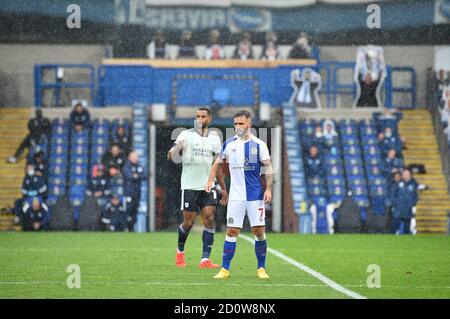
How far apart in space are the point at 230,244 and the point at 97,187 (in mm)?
15755

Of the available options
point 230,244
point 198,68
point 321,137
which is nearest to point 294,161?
point 321,137

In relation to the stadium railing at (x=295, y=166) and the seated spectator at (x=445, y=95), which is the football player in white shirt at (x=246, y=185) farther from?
the seated spectator at (x=445, y=95)

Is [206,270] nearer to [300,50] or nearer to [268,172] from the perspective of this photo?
[268,172]

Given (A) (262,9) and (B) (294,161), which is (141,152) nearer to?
(B) (294,161)

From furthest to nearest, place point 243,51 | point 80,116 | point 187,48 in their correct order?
point 187,48 < point 243,51 < point 80,116

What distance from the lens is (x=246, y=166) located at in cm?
1458

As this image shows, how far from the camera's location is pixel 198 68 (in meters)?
33.7

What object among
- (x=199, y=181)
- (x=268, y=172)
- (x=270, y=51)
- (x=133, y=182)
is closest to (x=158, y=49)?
(x=270, y=51)

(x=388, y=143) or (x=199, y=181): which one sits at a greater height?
(x=388, y=143)

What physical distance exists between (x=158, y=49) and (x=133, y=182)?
624cm

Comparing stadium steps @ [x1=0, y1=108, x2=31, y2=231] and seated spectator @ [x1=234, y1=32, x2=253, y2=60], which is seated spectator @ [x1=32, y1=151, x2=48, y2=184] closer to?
stadium steps @ [x1=0, y1=108, x2=31, y2=231]

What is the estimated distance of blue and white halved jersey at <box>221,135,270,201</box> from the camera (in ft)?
47.7

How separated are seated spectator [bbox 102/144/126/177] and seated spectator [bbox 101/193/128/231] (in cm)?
84

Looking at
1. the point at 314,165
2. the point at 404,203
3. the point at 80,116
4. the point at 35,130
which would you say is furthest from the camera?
the point at 80,116
